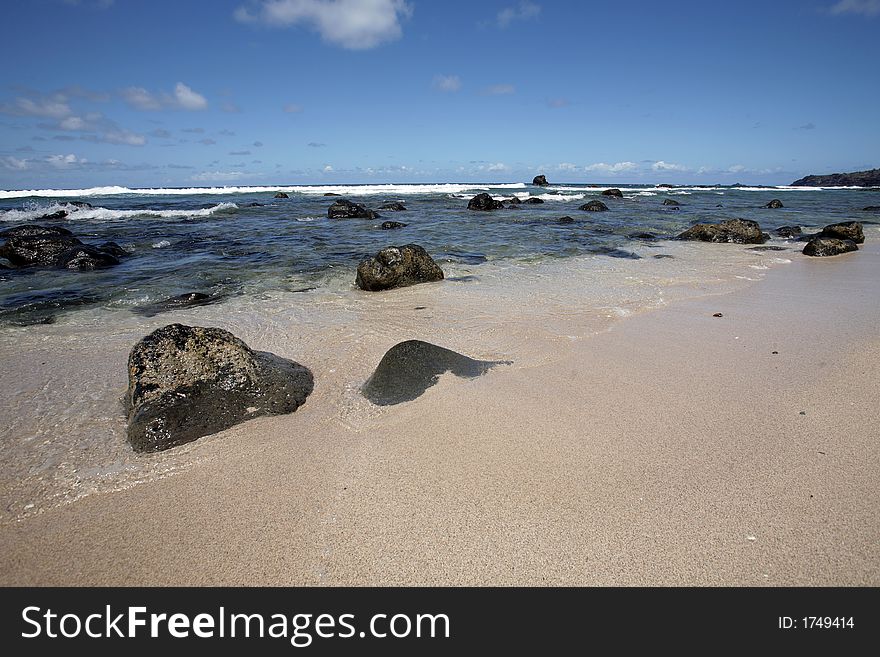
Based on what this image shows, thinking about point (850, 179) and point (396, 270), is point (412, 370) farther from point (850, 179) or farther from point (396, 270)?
point (850, 179)

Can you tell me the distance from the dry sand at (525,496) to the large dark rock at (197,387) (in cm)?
20

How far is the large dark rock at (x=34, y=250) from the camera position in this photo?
9344 millimetres

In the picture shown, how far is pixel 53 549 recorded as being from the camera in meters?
1.92

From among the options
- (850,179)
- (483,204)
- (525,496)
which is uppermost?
(850,179)

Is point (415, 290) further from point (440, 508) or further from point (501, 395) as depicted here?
point (440, 508)

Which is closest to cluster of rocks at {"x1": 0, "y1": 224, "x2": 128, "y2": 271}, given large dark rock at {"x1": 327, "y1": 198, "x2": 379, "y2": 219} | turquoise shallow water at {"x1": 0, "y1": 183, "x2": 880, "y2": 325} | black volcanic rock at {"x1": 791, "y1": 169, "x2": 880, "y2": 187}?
turquoise shallow water at {"x1": 0, "y1": 183, "x2": 880, "y2": 325}

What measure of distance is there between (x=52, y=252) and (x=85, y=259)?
152 cm

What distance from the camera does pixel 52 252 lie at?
9578 mm

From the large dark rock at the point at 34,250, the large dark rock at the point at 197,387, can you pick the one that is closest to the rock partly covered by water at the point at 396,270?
the large dark rock at the point at 197,387

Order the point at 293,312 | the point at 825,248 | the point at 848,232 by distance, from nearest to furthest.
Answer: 1. the point at 293,312
2. the point at 825,248
3. the point at 848,232

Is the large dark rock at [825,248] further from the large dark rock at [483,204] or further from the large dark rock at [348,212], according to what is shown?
the large dark rock at [483,204]

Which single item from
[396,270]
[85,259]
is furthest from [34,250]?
[396,270]
